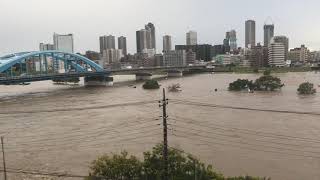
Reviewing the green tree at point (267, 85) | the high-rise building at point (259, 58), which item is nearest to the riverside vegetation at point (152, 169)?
the green tree at point (267, 85)

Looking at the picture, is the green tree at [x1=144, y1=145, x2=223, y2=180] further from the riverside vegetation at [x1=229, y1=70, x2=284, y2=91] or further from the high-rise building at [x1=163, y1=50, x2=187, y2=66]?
the high-rise building at [x1=163, y1=50, x2=187, y2=66]

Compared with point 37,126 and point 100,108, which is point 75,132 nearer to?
point 37,126

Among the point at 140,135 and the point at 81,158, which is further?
the point at 140,135

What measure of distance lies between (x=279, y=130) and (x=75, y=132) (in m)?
9.55

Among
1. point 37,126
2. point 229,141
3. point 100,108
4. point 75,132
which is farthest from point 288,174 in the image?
point 100,108

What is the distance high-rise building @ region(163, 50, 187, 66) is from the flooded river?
8657cm

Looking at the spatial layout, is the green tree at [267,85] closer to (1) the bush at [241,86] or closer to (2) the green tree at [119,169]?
(1) the bush at [241,86]

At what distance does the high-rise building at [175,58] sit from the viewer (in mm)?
119119

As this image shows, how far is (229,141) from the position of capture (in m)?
17.8

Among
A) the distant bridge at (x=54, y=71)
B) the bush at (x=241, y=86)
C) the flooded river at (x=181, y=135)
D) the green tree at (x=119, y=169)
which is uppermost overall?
the distant bridge at (x=54, y=71)

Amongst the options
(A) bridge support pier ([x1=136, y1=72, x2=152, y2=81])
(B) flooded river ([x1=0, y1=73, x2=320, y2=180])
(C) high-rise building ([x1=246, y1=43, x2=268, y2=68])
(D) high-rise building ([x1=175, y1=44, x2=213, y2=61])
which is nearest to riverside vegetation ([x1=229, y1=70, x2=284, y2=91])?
(B) flooded river ([x1=0, y1=73, x2=320, y2=180])

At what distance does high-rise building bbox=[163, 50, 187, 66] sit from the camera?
4690 inches

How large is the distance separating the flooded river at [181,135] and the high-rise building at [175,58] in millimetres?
86574

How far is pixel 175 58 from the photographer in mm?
120312
